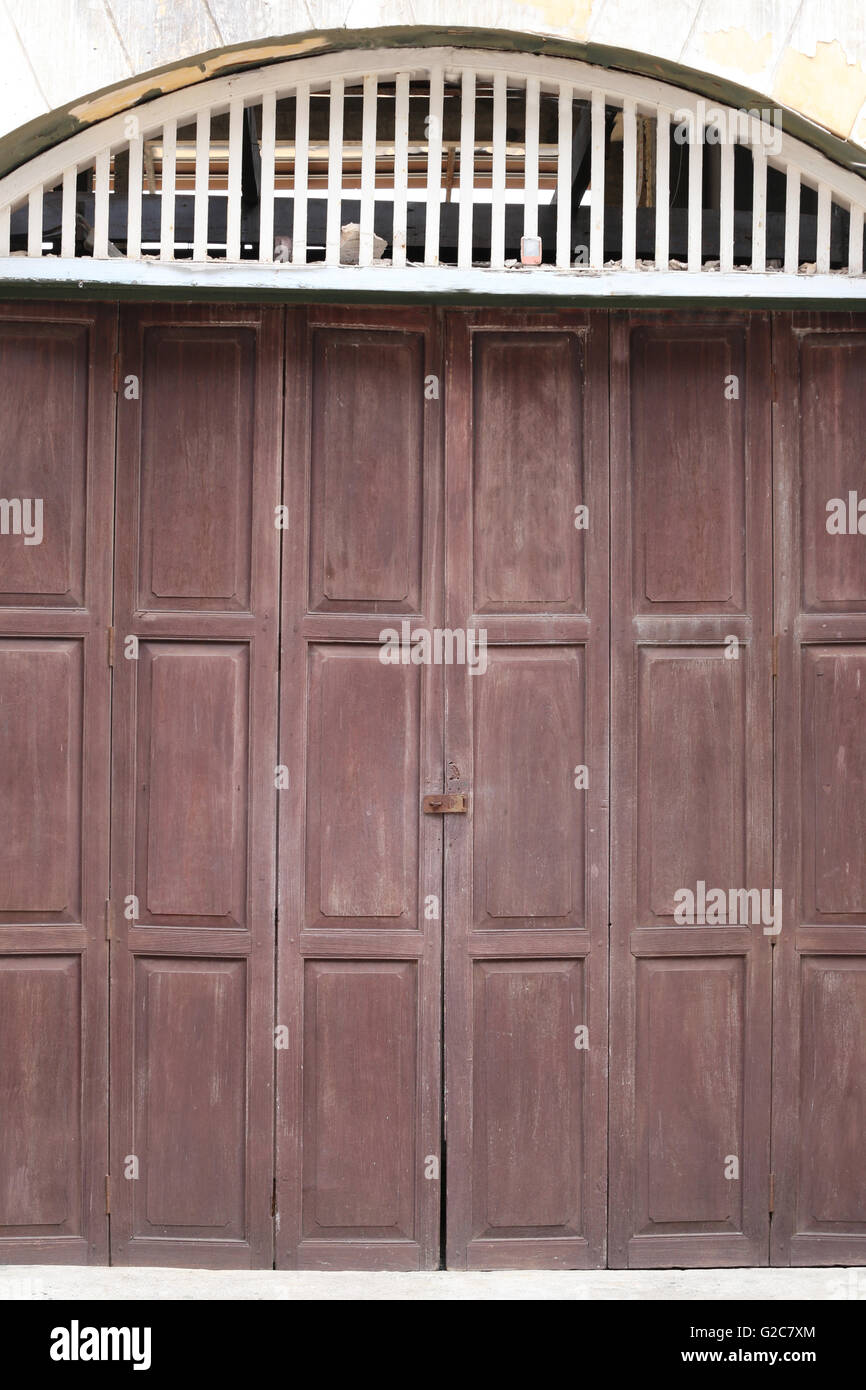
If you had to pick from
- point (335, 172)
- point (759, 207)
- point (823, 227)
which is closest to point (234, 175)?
point (335, 172)

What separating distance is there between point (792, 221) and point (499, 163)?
39.2 inches

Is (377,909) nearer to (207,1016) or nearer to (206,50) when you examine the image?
(207,1016)

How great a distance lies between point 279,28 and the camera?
3688 millimetres

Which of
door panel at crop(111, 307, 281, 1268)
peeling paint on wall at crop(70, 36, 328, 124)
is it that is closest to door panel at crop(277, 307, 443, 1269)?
door panel at crop(111, 307, 281, 1268)

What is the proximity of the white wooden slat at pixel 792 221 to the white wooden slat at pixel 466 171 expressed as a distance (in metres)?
1.06

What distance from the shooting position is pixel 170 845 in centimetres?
417

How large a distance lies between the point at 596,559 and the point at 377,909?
147 centimetres

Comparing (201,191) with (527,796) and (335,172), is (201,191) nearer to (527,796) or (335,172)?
(335,172)

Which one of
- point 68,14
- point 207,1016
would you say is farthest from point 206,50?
point 207,1016

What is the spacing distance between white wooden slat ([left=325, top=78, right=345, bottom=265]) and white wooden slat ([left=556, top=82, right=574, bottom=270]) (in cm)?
72

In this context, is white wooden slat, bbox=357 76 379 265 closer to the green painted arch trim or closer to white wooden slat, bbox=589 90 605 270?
the green painted arch trim

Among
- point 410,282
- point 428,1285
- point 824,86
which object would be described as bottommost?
point 428,1285

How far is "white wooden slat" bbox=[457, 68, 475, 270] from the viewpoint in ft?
12.6

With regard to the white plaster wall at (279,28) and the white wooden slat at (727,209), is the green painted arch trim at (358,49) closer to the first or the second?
the white plaster wall at (279,28)
